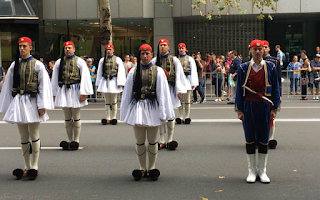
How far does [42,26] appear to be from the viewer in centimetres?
2994

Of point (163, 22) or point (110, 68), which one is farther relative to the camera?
point (163, 22)

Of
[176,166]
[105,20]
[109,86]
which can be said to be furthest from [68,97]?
[105,20]

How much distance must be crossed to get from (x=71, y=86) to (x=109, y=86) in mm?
3426

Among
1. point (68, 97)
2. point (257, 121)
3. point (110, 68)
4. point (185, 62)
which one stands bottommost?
point (257, 121)

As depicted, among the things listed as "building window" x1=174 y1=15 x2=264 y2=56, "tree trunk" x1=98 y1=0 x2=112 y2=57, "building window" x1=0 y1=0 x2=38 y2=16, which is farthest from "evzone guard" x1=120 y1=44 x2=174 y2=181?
"building window" x1=174 y1=15 x2=264 y2=56

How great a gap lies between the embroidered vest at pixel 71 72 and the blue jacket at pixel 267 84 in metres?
3.97

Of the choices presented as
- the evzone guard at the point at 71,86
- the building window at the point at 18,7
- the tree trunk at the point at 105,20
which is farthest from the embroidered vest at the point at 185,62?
the building window at the point at 18,7

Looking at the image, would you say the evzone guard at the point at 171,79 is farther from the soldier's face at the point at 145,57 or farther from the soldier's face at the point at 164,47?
the soldier's face at the point at 145,57

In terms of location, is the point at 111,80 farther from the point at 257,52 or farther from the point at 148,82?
the point at 257,52

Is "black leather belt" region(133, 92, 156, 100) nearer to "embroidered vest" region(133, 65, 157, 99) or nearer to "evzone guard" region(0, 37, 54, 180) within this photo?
"embroidered vest" region(133, 65, 157, 99)

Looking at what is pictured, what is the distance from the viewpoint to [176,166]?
8.33 metres

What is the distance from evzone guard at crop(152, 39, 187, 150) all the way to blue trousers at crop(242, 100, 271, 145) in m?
2.82

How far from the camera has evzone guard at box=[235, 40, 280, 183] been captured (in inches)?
276

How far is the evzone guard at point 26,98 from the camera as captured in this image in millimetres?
7434
